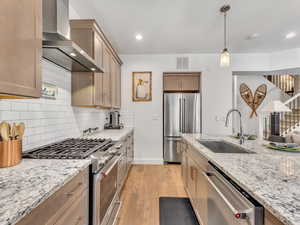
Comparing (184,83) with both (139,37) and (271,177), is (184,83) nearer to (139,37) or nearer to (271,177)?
(139,37)

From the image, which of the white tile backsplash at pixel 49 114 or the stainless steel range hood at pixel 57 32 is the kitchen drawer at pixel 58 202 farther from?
the stainless steel range hood at pixel 57 32

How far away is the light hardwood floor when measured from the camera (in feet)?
6.66

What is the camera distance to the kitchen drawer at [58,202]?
26.3 inches

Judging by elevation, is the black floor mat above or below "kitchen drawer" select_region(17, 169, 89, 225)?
below

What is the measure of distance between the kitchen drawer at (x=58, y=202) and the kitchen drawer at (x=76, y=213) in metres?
0.03

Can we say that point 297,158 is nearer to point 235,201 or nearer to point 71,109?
point 235,201

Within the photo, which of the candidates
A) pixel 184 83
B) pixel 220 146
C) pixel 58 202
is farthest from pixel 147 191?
pixel 184 83

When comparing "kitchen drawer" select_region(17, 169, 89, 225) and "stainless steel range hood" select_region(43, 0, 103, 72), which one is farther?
"stainless steel range hood" select_region(43, 0, 103, 72)

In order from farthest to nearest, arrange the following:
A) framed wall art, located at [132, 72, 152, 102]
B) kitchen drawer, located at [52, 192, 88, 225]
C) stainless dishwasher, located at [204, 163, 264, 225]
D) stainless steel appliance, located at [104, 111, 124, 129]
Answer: framed wall art, located at [132, 72, 152, 102] → stainless steel appliance, located at [104, 111, 124, 129] → kitchen drawer, located at [52, 192, 88, 225] → stainless dishwasher, located at [204, 163, 264, 225]

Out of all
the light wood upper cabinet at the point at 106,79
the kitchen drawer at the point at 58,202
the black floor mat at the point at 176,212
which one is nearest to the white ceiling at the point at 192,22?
the light wood upper cabinet at the point at 106,79

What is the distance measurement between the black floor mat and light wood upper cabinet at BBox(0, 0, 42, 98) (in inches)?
77.7

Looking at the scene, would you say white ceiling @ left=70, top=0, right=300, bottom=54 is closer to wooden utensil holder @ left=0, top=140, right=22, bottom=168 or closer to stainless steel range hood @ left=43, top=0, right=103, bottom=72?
stainless steel range hood @ left=43, top=0, right=103, bottom=72

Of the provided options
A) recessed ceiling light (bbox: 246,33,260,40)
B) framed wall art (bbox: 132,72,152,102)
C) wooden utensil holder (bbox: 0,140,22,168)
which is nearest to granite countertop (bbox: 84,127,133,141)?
wooden utensil holder (bbox: 0,140,22,168)

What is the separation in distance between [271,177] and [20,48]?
5.16 feet
